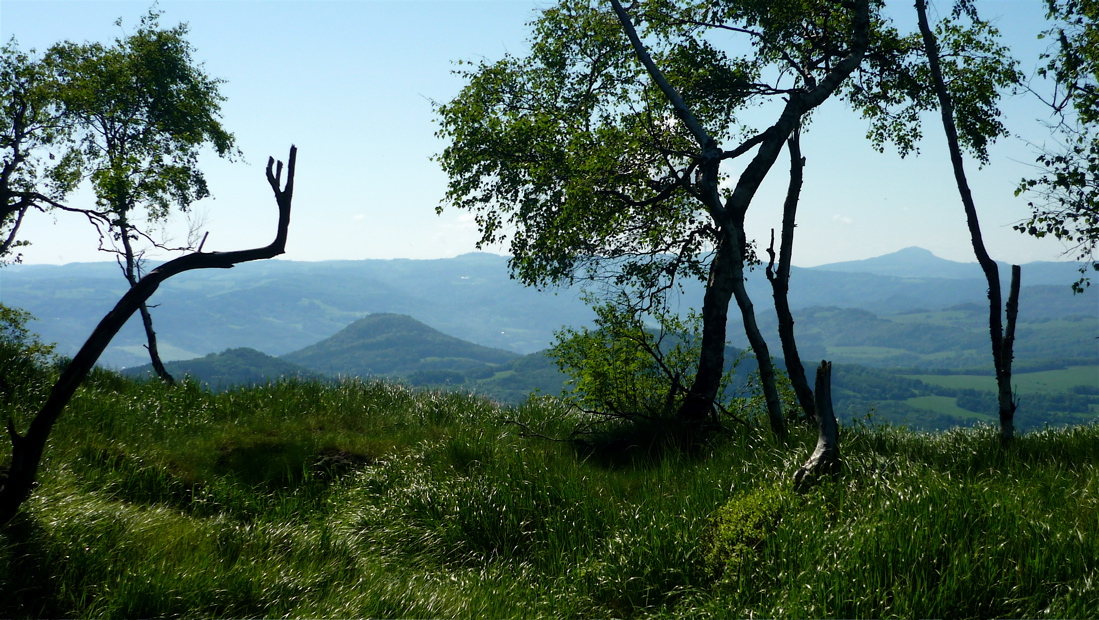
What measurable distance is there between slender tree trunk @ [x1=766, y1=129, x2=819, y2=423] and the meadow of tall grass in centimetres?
89

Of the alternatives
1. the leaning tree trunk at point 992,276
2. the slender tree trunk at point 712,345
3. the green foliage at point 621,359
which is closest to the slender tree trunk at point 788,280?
the slender tree trunk at point 712,345

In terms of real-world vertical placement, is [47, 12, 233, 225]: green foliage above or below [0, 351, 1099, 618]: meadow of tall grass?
above

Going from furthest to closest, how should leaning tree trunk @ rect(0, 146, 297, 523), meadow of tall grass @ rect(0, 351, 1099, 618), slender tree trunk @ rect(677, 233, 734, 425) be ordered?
1. slender tree trunk @ rect(677, 233, 734, 425)
2. leaning tree trunk @ rect(0, 146, 297, 523)
3. meadow of tall grass @ rect(0, 351, 1099, 618)

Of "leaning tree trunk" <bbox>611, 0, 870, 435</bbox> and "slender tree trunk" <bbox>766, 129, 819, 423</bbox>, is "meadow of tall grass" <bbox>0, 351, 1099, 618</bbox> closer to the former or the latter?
"slender tree trunk" <bbox>766, 129, 819, 423</bbox>

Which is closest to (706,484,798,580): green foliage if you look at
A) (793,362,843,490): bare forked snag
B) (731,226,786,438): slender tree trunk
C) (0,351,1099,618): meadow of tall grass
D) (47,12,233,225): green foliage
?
(0,351,1099,618): meadow of tall grass

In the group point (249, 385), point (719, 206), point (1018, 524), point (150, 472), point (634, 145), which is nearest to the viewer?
point (1018, 524)

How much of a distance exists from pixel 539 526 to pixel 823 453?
3113mm

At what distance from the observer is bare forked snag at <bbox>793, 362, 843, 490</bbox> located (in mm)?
6828

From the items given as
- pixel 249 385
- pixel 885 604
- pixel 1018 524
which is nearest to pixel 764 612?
pixel 885 604

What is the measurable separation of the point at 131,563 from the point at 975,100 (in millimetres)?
14750

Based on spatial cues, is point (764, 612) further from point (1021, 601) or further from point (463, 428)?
point (463, 428)

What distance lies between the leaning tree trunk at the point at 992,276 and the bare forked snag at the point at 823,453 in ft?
9.90

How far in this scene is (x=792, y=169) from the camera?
10.0 m

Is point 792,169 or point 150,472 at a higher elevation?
point 792,169
